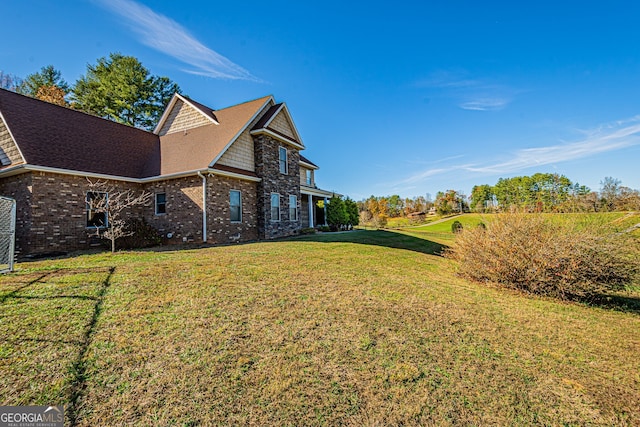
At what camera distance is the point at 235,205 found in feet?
44.5

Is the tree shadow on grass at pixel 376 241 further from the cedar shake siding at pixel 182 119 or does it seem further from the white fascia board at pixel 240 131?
the cedar shake siding at pixel 182 119

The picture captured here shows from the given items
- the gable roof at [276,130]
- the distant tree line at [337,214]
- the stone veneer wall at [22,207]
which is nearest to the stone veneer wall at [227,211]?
the gable roof at [276,130]

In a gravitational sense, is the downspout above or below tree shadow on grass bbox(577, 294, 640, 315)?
above

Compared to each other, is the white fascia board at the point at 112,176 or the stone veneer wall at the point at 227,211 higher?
the white fascia board at the point at 112,176

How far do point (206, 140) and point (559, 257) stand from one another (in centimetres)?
1449

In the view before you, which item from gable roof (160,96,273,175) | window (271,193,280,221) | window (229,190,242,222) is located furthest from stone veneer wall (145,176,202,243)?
window (271,193,280,221)

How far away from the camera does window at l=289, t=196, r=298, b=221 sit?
16656 mm

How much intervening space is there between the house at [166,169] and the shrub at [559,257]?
10571 mm

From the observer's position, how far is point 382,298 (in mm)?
5344

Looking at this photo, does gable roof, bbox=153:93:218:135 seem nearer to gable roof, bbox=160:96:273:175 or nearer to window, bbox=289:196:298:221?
gable roof, bbox=160:96:273:175

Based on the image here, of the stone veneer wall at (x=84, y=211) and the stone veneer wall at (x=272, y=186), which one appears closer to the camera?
the stone veneer wall at (x=84, y=211)

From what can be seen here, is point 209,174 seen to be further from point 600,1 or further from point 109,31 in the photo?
point 600,1

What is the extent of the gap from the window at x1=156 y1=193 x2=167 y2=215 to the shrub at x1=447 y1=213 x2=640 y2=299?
13.2 meters

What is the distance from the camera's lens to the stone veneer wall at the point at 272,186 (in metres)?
14.6
